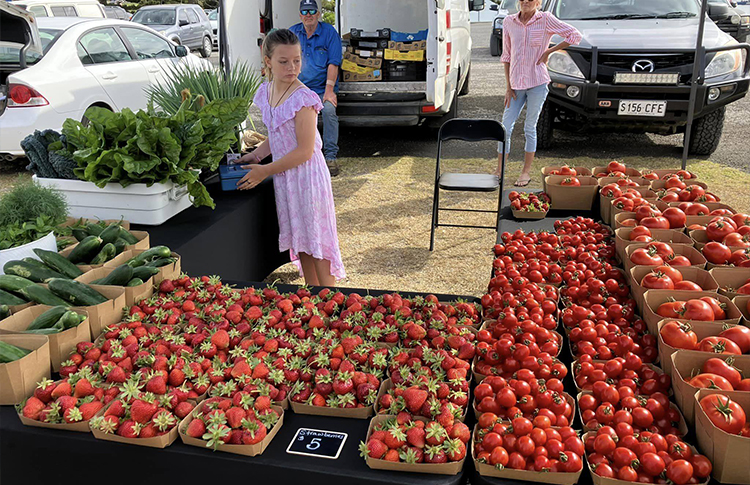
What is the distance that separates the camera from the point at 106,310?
7.00ft

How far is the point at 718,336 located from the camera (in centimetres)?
187

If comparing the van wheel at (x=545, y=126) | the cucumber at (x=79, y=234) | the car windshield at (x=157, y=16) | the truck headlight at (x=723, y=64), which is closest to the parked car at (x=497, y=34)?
the van wheel at (x=545, y=126)

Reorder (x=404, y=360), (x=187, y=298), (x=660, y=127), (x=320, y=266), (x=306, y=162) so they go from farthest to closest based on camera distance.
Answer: (x=660, y=127)
(x=320, y=266)
(x=306, y=162)
(x=187, y=298)
(x=404, y=360)

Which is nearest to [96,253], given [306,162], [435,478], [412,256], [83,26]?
[306,162]

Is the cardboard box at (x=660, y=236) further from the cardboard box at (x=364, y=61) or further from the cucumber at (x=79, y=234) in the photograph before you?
the cardboard box at (x=364, y=61)

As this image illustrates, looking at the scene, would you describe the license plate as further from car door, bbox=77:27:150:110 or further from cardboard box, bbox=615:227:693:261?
car door, bbox=77:27:150:110

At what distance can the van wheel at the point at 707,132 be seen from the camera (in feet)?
23.1

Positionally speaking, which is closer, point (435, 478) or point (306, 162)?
point (435, 478)

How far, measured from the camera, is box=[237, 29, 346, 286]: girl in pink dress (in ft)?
10.2

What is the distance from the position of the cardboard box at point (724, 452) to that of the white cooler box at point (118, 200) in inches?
102

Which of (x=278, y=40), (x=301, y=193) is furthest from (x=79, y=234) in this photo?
(x=278, y=40)

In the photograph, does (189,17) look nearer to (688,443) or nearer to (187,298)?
(187,298)

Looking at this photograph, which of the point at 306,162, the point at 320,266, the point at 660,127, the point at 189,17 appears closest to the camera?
the point at 306,162

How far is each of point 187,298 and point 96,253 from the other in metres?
0.60
